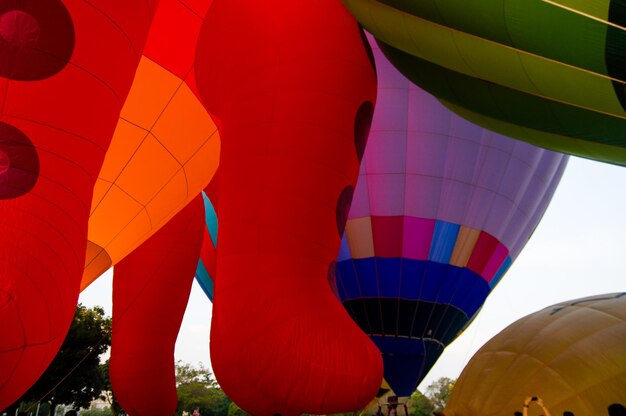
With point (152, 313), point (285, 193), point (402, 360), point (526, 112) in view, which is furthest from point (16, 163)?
point (402, 360)

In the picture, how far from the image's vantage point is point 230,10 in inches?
134

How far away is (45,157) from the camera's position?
7.38 feet

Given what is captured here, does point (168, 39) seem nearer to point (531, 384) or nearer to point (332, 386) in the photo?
point (332, 386)

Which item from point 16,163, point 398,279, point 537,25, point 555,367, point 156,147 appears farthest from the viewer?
point 398,279

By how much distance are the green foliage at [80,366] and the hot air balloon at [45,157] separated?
35.5 ft

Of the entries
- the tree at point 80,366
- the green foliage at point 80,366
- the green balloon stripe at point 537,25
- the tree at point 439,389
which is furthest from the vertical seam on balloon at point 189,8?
the tree at point 439,389

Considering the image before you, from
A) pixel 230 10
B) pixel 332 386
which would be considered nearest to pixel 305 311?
pixel 332 386

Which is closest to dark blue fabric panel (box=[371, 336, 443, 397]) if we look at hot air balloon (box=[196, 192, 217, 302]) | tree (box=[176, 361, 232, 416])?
hot air balloon (box=[196, 192, 217, 302])

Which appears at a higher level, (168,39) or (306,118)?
(168,39)

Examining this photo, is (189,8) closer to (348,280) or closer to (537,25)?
(537,25)

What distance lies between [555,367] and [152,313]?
409 centimetres

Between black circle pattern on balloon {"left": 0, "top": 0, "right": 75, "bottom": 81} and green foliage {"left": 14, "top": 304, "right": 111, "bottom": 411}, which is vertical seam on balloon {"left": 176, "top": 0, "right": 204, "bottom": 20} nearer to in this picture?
black circle pattern on balloon {"left": 0, "top": 0, "right": 75, "bottom": 81}

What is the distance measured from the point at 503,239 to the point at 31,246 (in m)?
6.81

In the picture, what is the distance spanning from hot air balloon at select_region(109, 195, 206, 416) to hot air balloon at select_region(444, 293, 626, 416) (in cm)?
374
